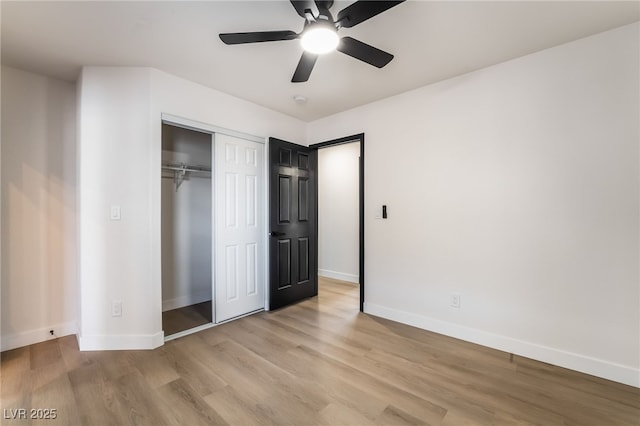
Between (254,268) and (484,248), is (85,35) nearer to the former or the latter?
(254,268)

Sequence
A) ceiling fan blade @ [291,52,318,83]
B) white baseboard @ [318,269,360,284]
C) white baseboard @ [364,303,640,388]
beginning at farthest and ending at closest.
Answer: white baseboard @ [318,269,360,284] < white baseboard @ [364,303,640,388] < ceiling fan blade @ [291,52,318,83]

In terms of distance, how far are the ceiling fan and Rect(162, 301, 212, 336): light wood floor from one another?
2.73 metres

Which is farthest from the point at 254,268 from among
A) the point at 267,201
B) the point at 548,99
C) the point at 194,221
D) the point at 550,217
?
the point at 548,99

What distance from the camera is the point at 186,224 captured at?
12.2ft

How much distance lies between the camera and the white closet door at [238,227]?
120 inches

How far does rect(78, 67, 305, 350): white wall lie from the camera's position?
249 cm

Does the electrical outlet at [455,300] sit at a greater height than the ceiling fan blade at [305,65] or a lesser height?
lesser

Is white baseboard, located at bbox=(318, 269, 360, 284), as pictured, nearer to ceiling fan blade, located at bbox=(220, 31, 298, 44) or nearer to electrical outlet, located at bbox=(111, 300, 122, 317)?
electrical outlet, located at bbox=(111, 300, 122, 317)

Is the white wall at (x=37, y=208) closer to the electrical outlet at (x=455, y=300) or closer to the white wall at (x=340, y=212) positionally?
the white wall at (x=340, y=212)

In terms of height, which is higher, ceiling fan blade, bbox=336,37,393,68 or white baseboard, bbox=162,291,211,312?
ceiling fan blade, bbox=336,37,393,68

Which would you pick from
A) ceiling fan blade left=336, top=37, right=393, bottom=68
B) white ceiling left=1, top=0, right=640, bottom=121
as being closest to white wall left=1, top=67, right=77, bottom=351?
white ceiling left=1, top=0, right=640, bottom=121

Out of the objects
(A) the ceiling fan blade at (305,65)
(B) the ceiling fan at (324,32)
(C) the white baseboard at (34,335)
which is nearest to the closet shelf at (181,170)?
(C) the white baseboard at (34,335)

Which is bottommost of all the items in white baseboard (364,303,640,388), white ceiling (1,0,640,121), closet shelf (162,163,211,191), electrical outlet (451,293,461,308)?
white baseboard (364,303,640,388)

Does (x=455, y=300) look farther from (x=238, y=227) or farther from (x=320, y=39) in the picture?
(x=320, y=39)
